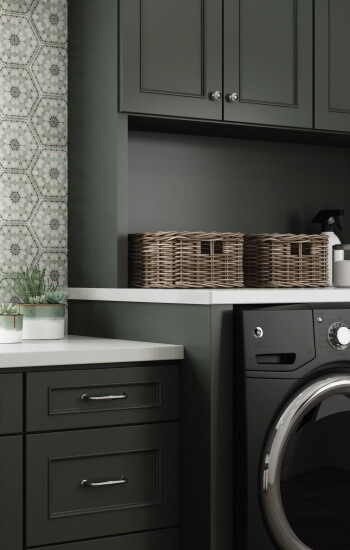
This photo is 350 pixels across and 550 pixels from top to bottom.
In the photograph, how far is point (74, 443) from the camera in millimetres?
2387

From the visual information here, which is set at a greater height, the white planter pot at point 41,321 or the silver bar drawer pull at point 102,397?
the white planter pot at point 41,321

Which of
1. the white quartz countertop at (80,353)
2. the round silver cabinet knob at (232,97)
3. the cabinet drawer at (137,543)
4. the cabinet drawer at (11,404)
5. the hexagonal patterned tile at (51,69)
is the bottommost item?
the cabinet drawer at (137,543)

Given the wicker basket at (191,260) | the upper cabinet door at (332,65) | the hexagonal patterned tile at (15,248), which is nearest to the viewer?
the wicker basket at (191,260)

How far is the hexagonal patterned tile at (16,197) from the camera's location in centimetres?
304

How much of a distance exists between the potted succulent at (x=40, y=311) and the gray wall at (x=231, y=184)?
1.39 feet

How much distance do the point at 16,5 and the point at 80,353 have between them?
1.35 metres

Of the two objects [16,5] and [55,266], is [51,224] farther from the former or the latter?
[16,5]

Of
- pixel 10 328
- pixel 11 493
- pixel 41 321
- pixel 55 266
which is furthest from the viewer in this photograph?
pixel 55 266

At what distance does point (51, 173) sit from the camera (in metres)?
3.12

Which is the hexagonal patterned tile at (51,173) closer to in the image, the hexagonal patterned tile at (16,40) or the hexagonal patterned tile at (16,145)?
the hexagonal patterned tile at (16,145)

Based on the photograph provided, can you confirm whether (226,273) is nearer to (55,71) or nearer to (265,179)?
(265,179)

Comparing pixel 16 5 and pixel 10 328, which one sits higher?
pixel 16 5

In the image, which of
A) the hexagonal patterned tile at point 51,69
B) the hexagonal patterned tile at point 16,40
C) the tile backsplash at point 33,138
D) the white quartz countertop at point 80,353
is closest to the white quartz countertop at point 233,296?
the white quartz countertop at point 80,353

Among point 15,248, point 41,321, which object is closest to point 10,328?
point 41,321
